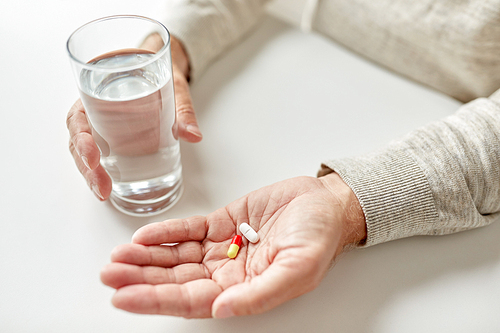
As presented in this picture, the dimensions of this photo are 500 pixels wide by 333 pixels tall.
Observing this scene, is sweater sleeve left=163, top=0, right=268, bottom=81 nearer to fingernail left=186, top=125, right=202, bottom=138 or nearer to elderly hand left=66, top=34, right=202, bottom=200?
elderly hand left=66, top=34, right=202, bottom=200

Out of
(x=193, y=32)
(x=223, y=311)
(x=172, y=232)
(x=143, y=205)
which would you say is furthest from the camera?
(x=193, y=32)

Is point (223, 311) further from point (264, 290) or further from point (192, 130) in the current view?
point (192, 130)

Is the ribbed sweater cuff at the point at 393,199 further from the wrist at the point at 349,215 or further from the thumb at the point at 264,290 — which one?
the thumb at the point at 264,290

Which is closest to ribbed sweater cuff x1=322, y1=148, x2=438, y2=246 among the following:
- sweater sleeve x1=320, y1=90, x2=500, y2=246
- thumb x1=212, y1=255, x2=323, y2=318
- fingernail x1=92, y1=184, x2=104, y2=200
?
sweater sleeve x1=320, y1=90, x2=500, y2=246

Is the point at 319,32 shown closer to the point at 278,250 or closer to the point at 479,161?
the point at 479,161

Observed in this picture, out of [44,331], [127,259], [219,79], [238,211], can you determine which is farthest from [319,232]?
[219,79]

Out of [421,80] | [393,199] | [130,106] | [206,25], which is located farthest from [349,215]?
[206,25]
